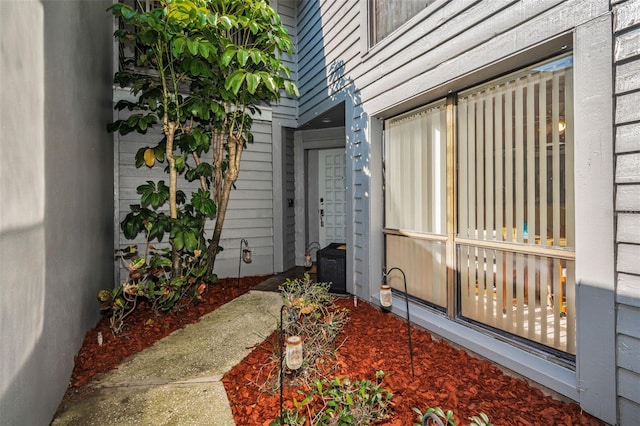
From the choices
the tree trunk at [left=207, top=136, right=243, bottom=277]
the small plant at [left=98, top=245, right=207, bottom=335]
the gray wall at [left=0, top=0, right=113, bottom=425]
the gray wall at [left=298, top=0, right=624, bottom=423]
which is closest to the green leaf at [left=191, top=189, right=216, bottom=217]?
the tree trunk at [left=207, top=136, right=243, bottom=277]

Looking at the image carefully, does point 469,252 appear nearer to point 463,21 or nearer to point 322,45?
point 463,21

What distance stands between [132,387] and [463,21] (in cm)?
324

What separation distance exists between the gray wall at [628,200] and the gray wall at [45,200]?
260cm

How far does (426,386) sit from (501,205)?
1.30m

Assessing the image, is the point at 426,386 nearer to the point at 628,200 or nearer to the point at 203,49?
the point at 628,200

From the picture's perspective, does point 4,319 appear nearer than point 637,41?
Yes

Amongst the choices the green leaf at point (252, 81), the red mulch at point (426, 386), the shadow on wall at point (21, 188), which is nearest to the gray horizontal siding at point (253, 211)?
the green leaf at point (252, 81)

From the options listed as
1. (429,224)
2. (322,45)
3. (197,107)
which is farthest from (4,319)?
(322,45)

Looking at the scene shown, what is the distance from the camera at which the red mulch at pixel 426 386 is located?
1.72m

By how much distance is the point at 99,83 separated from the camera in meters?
3.28

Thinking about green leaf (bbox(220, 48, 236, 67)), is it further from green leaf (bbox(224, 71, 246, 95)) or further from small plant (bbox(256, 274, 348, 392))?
small plant (bbox(256, 274, 348, 392))

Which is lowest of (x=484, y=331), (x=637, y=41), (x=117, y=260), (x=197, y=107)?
(x=484, y=331)

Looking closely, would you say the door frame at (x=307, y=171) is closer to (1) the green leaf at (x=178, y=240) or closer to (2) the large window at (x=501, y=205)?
(2) the large window at (x=501, y=205)

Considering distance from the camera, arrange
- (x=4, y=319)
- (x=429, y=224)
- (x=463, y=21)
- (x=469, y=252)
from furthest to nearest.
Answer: (x=429, y=224)
(x=469, y=252)
(x=463, y=21)
(x=4, y=319)
